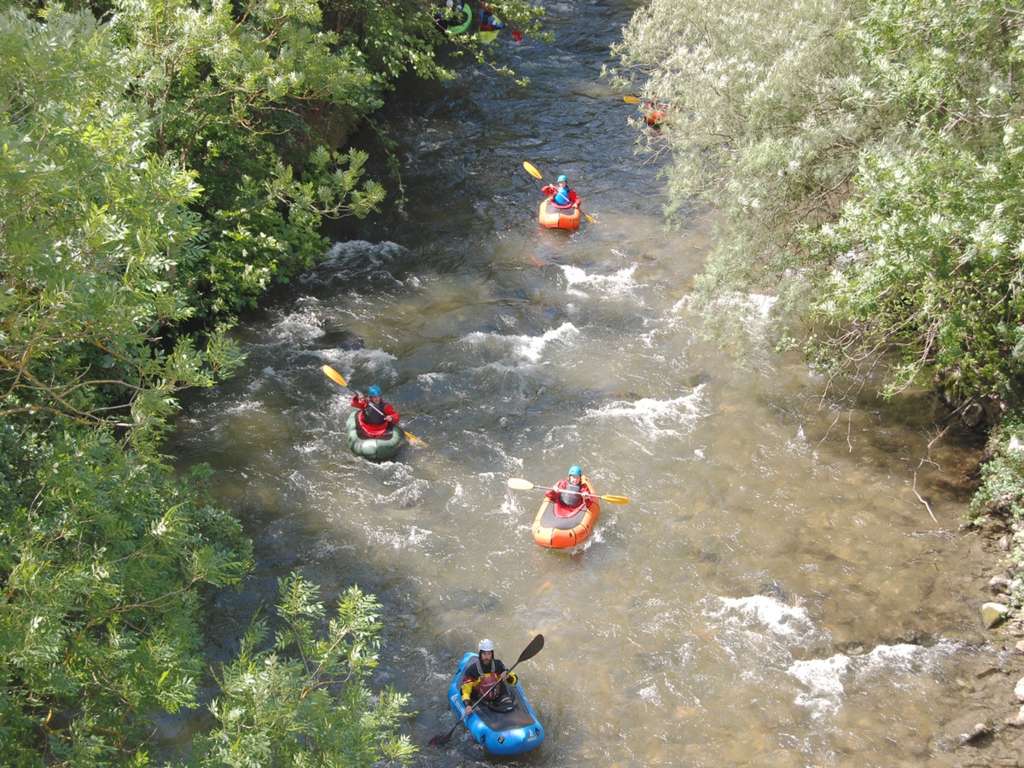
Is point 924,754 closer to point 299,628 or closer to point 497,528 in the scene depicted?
point 497,528

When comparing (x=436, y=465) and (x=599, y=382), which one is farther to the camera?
(x=599, y=382)

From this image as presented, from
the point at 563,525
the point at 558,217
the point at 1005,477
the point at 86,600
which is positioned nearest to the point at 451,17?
the point at 558,217

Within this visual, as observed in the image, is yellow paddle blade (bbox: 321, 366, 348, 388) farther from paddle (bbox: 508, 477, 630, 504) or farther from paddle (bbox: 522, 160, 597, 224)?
paddle (bbox: 522, 160, 597, 224)

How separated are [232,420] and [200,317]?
1.81 metres

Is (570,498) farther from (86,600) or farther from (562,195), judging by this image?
(562,195)

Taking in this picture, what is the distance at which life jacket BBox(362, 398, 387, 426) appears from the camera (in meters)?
11.5

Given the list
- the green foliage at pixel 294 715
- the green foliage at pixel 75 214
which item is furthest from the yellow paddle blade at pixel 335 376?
the green foliage at pixel 294 715

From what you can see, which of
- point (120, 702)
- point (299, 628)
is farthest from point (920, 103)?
point (120, 702)

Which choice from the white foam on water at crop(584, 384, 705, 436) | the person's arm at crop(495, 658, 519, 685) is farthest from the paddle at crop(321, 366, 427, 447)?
the person's arm at crop(495, 658, 519, 685)

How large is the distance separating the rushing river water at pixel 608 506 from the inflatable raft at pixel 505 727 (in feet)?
0.85

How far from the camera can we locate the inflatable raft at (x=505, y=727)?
8.37 m

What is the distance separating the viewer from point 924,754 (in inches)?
322

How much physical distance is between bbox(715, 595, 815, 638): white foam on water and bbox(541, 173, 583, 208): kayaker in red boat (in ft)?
27.8

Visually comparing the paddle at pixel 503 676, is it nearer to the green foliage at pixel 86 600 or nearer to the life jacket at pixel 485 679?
the life jacket at pixel 485 679
